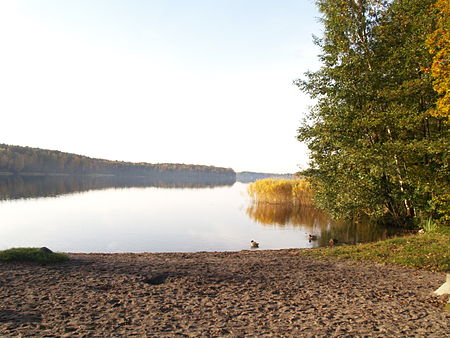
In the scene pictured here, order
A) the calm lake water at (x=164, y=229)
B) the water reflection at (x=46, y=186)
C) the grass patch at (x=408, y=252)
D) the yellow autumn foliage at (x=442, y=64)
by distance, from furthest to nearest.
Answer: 1. the water reflection at (x=46, y=186)
2. the calm lake water at (x=164, y=229)
3. the yellow autumn foliage at (x=442, y=64)
4. the grass patch at (x=408, y=252)

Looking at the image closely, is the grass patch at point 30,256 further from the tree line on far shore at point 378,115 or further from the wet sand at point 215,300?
the tree line on far shore at point 378,115

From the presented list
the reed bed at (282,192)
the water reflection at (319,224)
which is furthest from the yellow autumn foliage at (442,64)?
the reed bed at (282,192)

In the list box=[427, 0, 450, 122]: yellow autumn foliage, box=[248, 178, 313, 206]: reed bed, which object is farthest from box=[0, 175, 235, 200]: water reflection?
box=[427, 0, 450, 122]: yellow autumn foliage

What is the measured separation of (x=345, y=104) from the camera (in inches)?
778

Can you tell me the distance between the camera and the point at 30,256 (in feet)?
35.0

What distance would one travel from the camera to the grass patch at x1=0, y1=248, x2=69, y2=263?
10.5 metres

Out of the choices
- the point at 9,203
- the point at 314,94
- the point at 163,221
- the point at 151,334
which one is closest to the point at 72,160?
the point at 9,203

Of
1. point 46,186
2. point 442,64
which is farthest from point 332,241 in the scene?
point 46,186

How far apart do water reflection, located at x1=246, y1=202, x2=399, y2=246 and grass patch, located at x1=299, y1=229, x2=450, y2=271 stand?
5.29 metres

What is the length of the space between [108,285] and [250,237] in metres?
14.8

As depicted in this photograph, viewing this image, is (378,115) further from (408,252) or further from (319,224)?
(319,224)

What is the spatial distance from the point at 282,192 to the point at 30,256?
103ft

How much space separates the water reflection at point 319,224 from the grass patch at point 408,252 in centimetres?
529

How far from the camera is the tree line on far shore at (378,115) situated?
17.2m
